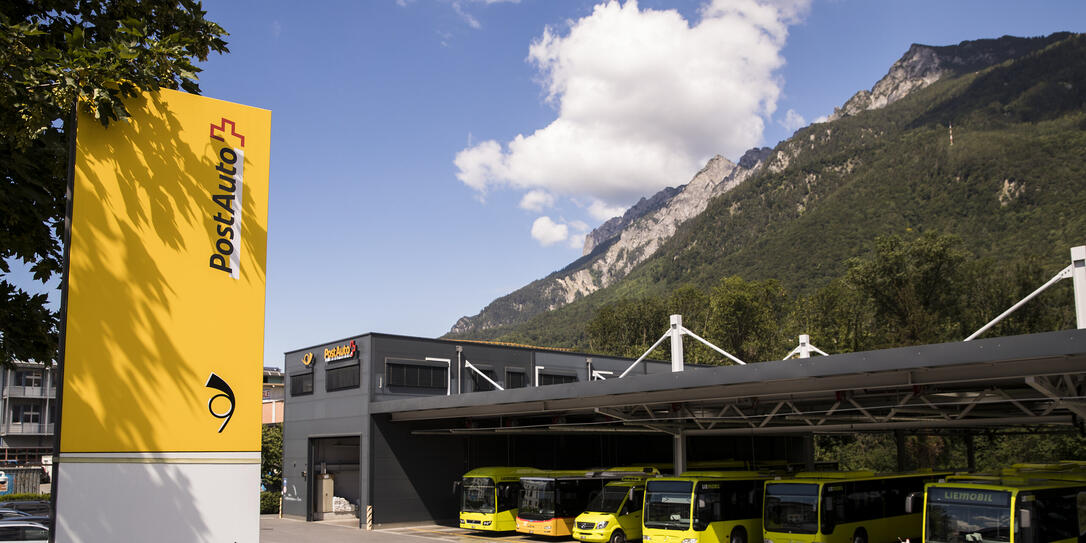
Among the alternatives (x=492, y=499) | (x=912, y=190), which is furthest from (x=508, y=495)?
(x=912, y=190)

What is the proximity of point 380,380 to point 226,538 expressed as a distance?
25017 mm

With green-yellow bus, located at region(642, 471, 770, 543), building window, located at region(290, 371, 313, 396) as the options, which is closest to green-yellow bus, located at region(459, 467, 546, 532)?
green-yellow bus, located at region(642, 471, 770, 543)

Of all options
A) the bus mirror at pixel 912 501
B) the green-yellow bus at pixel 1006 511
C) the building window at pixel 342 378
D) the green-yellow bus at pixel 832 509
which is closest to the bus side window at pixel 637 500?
the green-yellow bus at pixel 832 509

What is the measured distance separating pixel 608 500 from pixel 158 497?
18.8 m

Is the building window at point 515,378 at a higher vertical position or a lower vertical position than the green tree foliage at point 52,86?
lower

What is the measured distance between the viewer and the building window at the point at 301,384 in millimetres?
35594

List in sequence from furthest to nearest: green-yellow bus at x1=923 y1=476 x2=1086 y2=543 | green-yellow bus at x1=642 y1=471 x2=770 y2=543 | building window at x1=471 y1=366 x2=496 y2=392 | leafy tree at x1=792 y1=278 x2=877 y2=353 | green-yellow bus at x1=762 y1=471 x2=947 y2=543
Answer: leafy tree at x1=792 y1=278 x2=877 y2=353
building window at x1=471 y1=366 x2=496 y2=392
green-yellow bus at x1=642 y1=471 x2=770 y2=543
green-yellow bus at x1=762 y1=471 x2=947 y2=543
green-yellow bus at x1=923 y1=476 x2=1086 y2=543

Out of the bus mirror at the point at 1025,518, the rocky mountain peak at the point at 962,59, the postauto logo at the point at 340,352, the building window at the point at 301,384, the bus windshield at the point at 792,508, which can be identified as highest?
the rocky mountain peak at the point at 962,59

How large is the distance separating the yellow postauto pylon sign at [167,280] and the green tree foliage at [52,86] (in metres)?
0.40

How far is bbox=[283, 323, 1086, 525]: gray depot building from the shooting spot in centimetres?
1593

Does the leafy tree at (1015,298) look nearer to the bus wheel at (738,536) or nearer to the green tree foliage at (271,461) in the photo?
the bus wheel at (738,536)

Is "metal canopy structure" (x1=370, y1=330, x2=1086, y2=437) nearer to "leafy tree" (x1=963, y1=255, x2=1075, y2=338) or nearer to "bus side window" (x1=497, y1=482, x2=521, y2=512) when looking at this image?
"bus side window" (x1=497, y1=482, x2=521, y2=512)

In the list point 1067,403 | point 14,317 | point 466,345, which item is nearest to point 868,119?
point 466,345

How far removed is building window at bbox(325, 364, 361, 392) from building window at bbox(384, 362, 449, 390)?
4.31 feet
